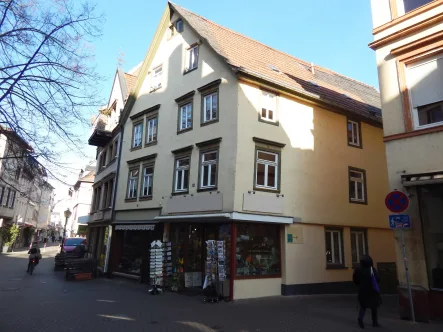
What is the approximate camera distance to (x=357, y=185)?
17.7m

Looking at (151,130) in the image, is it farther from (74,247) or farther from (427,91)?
(427,91)

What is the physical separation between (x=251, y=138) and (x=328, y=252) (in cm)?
639

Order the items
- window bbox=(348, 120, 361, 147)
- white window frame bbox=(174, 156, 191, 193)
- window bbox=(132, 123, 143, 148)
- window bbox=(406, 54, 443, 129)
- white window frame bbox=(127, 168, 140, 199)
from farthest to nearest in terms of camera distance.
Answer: window bbox=(132, 123, 143, 148)
white window frame bbox=(127, 168, 140, 199)
window bbox=(348, 120, 361, 147)
white window frame bbox=(174, 156, 191, 193)
window bbox=(406, 54, 443, 129)

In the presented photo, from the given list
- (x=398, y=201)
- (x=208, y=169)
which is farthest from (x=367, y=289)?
(x=208, y=169)

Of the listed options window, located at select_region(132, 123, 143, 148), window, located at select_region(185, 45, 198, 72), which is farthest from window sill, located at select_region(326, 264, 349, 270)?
window, located at select_region(132, 123, 143, 148)

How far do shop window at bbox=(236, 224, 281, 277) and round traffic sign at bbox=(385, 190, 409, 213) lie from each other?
5.95m

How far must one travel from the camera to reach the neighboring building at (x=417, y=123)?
893 centimetres

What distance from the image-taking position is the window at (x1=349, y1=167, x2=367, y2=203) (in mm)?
17331

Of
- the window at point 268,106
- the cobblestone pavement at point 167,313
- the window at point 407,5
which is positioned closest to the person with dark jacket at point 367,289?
the cobblestone pavement at point 167,313

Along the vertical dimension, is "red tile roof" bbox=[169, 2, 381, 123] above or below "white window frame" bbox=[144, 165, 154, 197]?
above

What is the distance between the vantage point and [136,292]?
570 inches

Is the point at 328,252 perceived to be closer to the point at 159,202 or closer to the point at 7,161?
the point at 159,202

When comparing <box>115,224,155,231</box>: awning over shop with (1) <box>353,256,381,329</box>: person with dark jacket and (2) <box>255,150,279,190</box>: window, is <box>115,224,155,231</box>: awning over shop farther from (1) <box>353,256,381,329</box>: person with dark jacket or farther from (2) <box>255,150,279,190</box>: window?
(1) <box>353,256,381,329</box>: person with dark jacket

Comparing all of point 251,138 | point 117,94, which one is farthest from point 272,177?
point 117,94
